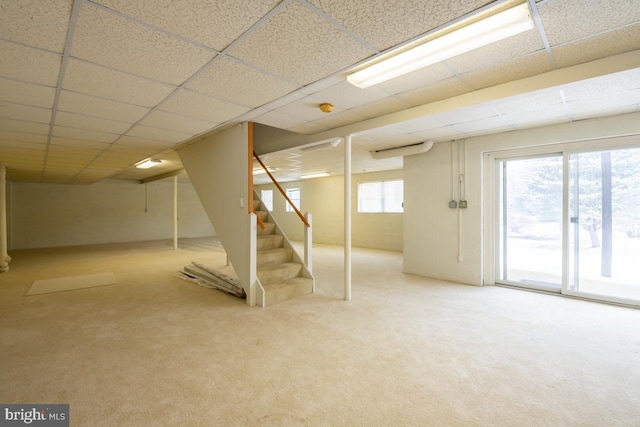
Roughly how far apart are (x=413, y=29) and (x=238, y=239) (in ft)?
10.4

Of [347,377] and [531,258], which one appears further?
[531,258]

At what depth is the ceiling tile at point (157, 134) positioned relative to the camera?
3.89m

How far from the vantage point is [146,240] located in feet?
37.6

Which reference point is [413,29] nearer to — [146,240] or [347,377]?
[347,377]

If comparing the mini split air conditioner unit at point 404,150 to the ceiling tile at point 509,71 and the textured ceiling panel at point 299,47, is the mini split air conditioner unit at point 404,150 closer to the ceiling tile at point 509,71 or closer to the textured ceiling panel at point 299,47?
the ceiling tile at point 509,71

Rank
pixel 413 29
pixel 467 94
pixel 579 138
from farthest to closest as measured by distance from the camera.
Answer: pixel 579 138 < pixel 467 94 < pixel 413 29

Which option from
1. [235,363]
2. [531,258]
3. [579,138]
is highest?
[579,138]

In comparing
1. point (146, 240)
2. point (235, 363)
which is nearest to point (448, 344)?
point (235, 363)

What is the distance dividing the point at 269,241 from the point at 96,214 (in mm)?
9284

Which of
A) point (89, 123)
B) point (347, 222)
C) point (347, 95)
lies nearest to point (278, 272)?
point (347, 222)

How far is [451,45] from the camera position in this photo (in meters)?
2.01

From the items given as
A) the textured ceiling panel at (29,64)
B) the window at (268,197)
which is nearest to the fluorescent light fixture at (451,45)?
the textured ceiling panel at (29,64)

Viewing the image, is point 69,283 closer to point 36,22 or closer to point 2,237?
point 2,237

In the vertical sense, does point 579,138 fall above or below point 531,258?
above
